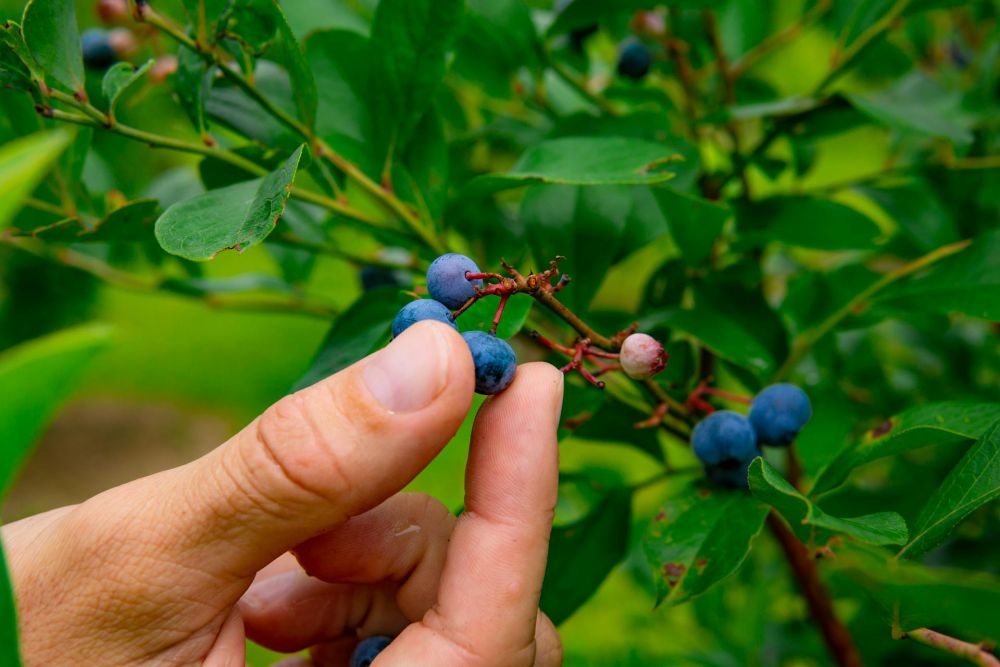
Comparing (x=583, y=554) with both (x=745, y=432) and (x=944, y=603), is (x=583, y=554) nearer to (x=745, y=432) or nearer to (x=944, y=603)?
(x=745, y=432)

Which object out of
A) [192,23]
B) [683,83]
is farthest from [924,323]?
[192,23]

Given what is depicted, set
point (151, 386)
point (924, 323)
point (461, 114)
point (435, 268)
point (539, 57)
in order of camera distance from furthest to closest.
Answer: point (151, 386) → point (461, 114) → point (924, 323) → point (539, 57) → point (435, 268)

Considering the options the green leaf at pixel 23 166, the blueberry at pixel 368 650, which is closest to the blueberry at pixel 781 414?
the blueberry at pixel 368 650

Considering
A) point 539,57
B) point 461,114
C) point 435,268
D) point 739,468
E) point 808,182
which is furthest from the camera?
point 808,182

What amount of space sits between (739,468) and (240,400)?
448 cm

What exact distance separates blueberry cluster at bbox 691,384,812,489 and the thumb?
256 mm

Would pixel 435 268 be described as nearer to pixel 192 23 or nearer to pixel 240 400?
pixel 192 23

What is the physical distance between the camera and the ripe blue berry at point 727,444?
2.34 ft

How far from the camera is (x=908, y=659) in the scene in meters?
1.41

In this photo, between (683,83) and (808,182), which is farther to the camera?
(808,182)

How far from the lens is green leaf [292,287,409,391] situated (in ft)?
2.48

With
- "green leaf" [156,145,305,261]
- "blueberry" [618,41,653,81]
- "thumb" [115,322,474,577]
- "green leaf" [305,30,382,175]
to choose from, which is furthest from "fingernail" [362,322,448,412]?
"blueberry" [618,41,653,81]

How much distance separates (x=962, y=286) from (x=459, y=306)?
20.1 inches

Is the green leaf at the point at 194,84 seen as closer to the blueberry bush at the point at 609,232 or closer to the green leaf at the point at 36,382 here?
the blueberry bush at the point at 609,232
